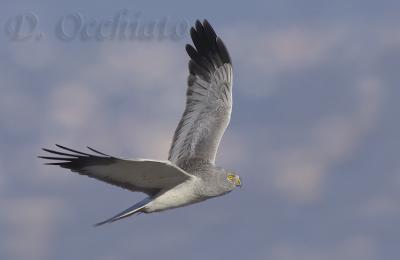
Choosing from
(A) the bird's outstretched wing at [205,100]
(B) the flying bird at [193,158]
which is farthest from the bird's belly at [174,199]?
(A) the bird's outstretched wing at [205,100]

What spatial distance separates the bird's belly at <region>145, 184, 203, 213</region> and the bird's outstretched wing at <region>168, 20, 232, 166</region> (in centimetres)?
160

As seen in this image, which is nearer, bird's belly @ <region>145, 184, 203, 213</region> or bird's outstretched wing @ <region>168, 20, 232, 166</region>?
bird's belly @ <region>145, 184, 203, 213</region>

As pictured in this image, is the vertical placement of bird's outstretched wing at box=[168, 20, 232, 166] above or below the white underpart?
above

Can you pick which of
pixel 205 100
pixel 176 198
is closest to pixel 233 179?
pixel 176 198

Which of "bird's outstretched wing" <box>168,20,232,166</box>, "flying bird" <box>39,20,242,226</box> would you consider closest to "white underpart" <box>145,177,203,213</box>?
"flying bird" <box>39,20,242,226</box>

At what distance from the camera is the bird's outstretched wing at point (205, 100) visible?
72.8 feet

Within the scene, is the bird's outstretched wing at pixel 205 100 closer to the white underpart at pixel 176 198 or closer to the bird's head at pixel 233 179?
the bird's head at pixel 233 179

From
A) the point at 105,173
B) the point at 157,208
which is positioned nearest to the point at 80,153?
the point at 105,173

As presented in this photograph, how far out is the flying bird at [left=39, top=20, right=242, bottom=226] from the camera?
19422 millimetres

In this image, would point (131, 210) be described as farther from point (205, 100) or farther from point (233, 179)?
point (205, 100)

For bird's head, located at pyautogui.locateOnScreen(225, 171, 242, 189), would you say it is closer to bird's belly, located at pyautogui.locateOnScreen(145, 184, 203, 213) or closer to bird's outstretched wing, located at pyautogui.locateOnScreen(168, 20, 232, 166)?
bird's belly, located at pyautogui.locateOnScreen(145, 184, 203, 213)

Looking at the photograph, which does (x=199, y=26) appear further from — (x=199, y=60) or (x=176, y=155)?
(x=176, y=155)

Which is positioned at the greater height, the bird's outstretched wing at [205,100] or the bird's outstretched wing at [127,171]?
the bird's outstretched wing at [205,100]

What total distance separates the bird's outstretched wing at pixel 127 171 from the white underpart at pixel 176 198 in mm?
129
